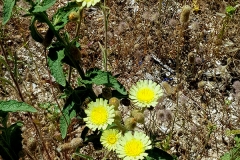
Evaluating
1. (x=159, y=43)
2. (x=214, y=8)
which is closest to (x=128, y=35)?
(x=159, y=43)

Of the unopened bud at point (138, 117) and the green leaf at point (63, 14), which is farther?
the green leaf at point (63, 14)

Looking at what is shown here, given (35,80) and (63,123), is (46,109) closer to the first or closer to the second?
(35,80)

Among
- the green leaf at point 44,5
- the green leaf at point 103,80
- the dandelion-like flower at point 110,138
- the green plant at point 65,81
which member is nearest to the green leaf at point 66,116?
the green plant at point 65,81

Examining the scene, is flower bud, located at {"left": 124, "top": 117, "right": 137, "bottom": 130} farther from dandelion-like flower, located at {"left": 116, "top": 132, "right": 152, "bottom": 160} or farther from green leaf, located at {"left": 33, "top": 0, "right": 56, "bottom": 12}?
green leaf, located at {"left": 33, "top": 0, "right": 56, "bottom": 12}

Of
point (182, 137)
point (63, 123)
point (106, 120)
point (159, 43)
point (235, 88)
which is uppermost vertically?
point (159, 43)

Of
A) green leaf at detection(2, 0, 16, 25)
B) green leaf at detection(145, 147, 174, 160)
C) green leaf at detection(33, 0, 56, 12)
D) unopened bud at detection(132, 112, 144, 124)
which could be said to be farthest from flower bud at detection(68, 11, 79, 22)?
green leaf at detection(145, 147, 174, 160)

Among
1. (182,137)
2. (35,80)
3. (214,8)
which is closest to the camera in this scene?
(182,137)

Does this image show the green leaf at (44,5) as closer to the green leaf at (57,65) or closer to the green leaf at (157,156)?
the green leaf at (57,65)
